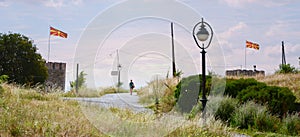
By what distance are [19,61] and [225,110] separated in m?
17.6

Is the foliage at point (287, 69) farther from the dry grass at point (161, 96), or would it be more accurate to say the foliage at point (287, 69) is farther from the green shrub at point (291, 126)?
the green shrub at point (291, 126)

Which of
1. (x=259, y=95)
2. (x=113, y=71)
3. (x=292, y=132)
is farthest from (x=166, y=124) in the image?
(x=259, y=95)

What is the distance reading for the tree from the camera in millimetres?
25188

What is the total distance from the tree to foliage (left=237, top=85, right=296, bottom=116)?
53.8ft

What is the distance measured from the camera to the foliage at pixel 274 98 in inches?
471

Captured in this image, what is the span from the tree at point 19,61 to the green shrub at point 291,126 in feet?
58.7

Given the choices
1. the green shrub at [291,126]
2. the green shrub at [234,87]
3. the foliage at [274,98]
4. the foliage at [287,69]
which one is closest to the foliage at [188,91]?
the green shrub at [234,87]

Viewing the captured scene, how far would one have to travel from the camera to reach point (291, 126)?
10742mm

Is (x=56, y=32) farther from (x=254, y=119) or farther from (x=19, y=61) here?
(x=254, y=119)

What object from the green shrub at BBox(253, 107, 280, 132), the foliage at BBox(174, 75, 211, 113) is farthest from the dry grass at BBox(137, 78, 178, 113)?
the green shrub at BBox(253, 107, 280, 132)

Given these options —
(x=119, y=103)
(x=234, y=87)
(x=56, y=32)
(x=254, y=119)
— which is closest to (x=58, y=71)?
(x=56, y=32)

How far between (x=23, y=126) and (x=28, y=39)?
21295 mm

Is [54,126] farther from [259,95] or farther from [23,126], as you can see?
[259,95]

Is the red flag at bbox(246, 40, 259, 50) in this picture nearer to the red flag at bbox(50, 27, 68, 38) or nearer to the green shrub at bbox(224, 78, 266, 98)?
the red flag at bbox(50, 27, 68, 38)
